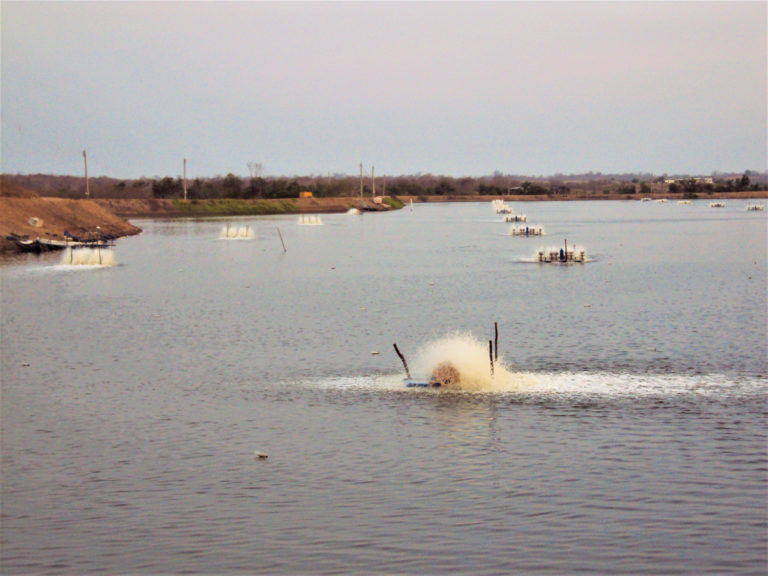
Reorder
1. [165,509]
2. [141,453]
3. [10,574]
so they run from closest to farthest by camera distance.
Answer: [10,574] < [165,509] < [141,453]

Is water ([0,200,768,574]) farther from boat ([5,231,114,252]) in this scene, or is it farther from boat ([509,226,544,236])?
boat ([509,226,544,236])

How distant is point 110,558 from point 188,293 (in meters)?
41.2

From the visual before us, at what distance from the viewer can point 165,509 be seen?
54.9 feet

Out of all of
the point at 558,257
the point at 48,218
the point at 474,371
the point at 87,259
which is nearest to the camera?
the point at 474,371

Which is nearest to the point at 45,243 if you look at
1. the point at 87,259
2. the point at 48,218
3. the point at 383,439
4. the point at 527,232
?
the point at 87,259

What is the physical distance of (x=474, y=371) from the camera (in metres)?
26.0

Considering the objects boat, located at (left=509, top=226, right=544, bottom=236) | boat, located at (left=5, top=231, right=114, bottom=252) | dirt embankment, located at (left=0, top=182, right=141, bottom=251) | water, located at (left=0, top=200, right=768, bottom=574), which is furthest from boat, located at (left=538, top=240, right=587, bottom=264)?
dirt embankment, located at (left=0, top=182, right=141, bottom=251)

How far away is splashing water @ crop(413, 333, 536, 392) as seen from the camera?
25641mm

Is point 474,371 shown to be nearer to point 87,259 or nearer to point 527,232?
point 87,259

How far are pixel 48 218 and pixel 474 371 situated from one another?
93521 millimetres

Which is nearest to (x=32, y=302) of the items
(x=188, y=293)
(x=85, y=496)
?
(x=188, y=293)

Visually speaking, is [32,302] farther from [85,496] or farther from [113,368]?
[85,496]

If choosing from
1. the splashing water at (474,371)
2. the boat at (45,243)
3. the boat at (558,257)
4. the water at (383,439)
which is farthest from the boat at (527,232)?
the splashing water at (474,371)

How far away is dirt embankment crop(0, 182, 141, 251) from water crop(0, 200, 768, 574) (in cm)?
5347
